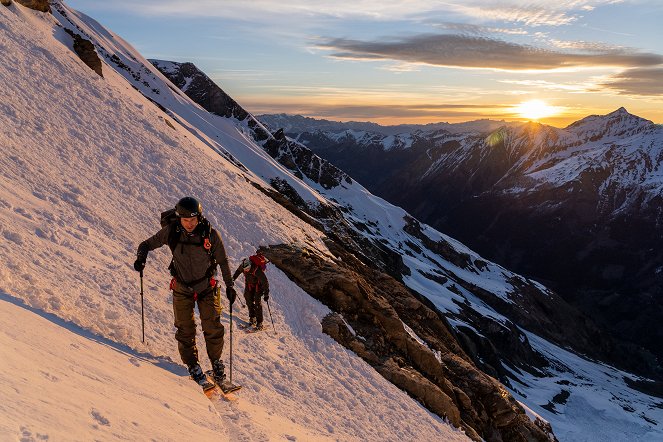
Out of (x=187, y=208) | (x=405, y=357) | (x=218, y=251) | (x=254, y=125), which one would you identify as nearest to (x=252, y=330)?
(x=218, y=251)

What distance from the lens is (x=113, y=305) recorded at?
9.56 metres

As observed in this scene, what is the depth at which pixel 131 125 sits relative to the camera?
23.5 metres

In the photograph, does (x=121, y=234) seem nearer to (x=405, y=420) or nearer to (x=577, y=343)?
(x=405, y=420)

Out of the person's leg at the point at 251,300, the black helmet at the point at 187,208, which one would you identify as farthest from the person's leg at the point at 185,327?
the person's leg at the point at 251,300

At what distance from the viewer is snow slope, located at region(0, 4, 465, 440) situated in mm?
5785

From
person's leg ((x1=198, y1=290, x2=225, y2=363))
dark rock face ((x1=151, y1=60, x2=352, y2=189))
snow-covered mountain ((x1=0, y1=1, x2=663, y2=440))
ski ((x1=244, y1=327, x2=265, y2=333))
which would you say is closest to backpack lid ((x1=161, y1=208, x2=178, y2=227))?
person's leg ((x1=198, y1=290, x2=225, y2=363))

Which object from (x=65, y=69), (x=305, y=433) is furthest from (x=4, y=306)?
(x=65, y=69)

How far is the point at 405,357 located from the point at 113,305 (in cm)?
1261

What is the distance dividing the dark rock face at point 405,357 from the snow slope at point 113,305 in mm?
942

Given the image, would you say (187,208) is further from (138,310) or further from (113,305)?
(138,310)

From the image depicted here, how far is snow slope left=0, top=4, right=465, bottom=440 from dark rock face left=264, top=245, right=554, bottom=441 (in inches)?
37.1

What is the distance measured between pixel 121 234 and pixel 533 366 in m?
91.2

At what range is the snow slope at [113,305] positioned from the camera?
228 inches

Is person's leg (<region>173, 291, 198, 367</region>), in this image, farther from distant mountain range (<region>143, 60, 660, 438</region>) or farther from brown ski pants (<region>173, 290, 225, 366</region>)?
distant mountain range (<region>143, 60, 660, 438</region>)
